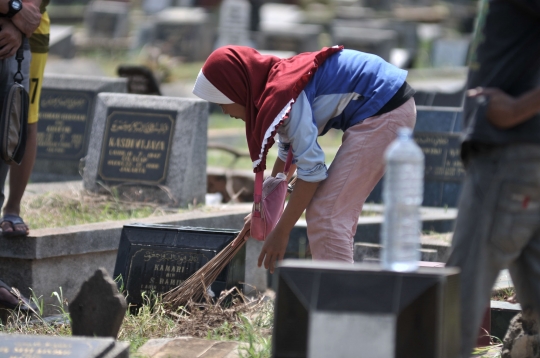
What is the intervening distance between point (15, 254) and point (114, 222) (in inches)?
32.6

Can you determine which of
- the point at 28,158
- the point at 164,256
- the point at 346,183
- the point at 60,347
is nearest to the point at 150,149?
the point at 28,158

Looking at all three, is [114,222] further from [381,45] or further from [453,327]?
[381,45]

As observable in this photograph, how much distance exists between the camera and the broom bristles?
4.91 m

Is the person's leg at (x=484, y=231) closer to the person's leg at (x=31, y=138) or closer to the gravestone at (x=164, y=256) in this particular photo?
the gravestone at (x=164, y=256)

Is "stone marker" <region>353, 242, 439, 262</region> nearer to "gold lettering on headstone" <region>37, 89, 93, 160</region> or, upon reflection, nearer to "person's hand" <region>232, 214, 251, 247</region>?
"person's hand" <region>232, 214, 251, 247</region>

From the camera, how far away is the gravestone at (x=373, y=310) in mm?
3021

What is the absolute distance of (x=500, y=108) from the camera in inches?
121

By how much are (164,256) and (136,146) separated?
2173mm

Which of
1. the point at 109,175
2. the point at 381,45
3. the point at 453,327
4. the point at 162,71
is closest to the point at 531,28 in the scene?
the point at 453,327

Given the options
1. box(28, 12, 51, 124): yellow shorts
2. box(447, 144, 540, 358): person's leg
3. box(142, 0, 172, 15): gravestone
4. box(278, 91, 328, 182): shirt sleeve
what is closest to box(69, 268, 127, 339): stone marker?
box(278, 91, 328, 182): shirt sleeve

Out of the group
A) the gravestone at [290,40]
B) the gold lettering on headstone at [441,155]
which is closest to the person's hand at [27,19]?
the gold lettering on headstone at [441,155]

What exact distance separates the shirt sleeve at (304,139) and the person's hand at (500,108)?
0.98m

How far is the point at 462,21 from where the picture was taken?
97.5 feet

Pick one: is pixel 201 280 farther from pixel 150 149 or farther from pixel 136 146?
pixel 136 146
